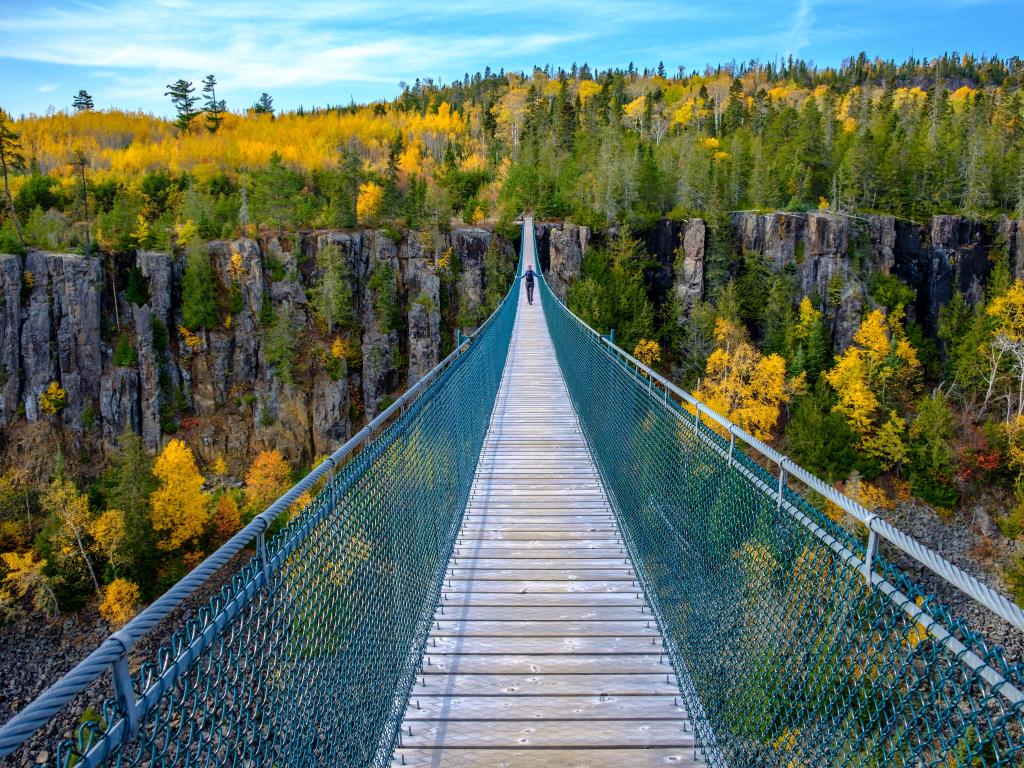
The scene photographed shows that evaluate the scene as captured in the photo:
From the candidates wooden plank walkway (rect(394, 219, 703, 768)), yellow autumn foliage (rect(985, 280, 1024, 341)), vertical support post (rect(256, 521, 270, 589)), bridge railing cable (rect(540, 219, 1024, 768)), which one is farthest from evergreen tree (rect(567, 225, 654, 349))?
vertical support post (rect(256, 521, 270, 589))

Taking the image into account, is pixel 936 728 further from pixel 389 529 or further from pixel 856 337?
pixel 856 337

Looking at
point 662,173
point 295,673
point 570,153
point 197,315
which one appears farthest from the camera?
point 570,153

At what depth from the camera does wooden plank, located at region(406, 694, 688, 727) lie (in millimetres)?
2719

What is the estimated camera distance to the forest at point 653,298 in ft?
76.5

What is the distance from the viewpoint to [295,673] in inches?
78.0

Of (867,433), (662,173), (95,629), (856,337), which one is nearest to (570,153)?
(662,173)

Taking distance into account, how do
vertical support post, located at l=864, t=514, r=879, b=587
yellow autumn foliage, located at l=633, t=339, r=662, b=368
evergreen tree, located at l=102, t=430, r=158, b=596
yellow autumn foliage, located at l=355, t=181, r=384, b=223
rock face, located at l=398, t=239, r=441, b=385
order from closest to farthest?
vertical support post, located at l=864, t=514, r=879, b=587
evergreen tree, located at l=102, t=430, r=158, b=596
yellow autumn foliage, located at l=633, t=339, r=662, b=368
rock face, located at l=398, t=239, r=441, b=385
yellow autumn foliage, located at l=355, t=181, r=384, b=223

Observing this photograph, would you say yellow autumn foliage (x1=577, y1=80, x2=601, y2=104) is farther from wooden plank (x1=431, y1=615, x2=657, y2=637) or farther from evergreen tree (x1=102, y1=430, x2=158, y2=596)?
wooden plank (x1=431, y1=615, x2=657, y2=637)

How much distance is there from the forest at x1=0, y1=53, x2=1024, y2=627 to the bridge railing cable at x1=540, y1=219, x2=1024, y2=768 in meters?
19.5

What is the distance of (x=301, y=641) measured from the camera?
80.8 inches

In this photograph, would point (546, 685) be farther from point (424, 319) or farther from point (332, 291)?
point (332, 291)

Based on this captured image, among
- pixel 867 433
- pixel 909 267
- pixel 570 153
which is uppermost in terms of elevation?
pixel 570 153

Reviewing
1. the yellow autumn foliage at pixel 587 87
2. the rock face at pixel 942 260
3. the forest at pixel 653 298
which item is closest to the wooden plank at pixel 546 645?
the forest at pixel 653 298

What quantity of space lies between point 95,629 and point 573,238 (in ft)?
97.6
